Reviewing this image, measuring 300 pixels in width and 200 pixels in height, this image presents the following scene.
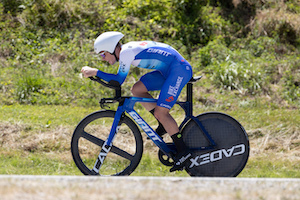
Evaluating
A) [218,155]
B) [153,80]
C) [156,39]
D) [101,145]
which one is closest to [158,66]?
[153,80]

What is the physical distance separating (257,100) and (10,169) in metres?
5.50

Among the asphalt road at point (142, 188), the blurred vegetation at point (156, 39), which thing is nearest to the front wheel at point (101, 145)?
the asphalt road at point (142, 188)

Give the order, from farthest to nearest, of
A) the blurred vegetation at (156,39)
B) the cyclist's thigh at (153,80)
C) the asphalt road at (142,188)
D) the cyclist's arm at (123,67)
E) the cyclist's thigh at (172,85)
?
1. the blurred vegetation at (156,39)
2. the cyclist's thigh at (153,80)
3. the cyclist's thigh at (172,85)
4. the cyclist's arm at (123,67)
5. the asphalt road at (142,188)

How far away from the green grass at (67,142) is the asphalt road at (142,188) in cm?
202

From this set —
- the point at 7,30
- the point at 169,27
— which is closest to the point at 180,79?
the point at 169,27

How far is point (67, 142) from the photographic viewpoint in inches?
267

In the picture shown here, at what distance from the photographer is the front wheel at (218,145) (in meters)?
5.11

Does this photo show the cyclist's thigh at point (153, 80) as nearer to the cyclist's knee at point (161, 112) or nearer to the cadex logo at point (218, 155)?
the cyclist's knee at point (161, 112)

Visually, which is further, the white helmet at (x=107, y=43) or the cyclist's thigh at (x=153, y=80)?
the cyclist's thigh at (x=153, y=80)

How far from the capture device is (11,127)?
23.2ft

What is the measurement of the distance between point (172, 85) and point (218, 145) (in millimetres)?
989

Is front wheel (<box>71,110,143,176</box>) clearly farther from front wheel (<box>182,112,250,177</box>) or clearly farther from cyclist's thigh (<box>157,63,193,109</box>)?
front wheel (<box>182,112,250,177</box>)

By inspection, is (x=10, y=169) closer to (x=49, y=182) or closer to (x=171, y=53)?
(x=49, y=182)

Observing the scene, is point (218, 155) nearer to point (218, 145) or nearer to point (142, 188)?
point (218, 145)
